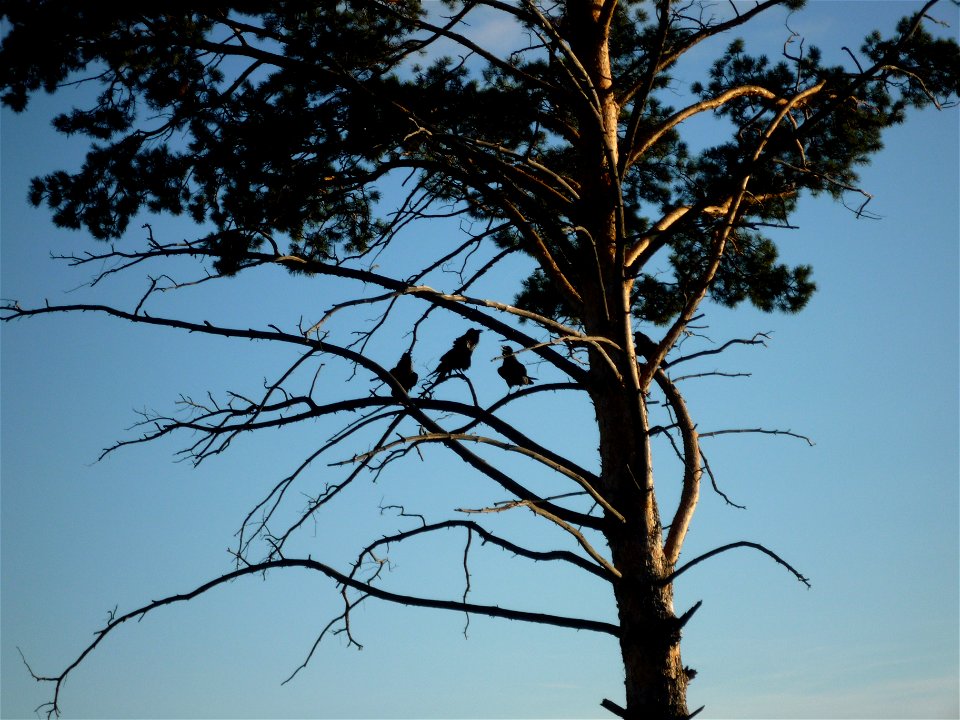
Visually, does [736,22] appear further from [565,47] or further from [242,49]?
[242,49]

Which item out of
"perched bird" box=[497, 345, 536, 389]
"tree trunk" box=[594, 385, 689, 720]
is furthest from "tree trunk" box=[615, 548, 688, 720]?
"perched bird" box=[497, 345, 536, 389]

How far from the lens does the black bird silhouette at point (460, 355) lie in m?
6.36

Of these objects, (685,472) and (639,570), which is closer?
(639,570)

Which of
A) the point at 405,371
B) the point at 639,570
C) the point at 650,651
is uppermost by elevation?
the point at 405,371

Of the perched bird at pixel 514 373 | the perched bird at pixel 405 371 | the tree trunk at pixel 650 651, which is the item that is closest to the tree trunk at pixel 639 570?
the tree trunk at pixel 650 651

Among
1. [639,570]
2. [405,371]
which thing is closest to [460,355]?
[405,371]

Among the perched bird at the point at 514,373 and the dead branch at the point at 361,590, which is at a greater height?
the perched bird at the point at 514,373

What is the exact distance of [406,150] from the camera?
6684 mm

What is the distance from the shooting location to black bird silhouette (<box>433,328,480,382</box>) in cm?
636

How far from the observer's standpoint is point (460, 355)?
21.1ft

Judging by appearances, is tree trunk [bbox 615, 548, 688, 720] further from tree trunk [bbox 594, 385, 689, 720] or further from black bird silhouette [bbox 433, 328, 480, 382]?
black bird silhouette [bbox 433, 328, 480, 382]

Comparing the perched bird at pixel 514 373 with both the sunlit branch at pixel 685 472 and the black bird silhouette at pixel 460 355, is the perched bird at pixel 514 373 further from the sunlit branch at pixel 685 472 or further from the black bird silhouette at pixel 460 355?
the sunlit branch at pixel 685 472

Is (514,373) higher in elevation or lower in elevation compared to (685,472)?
higher

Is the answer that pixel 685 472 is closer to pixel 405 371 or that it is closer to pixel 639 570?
pixel 639 570
